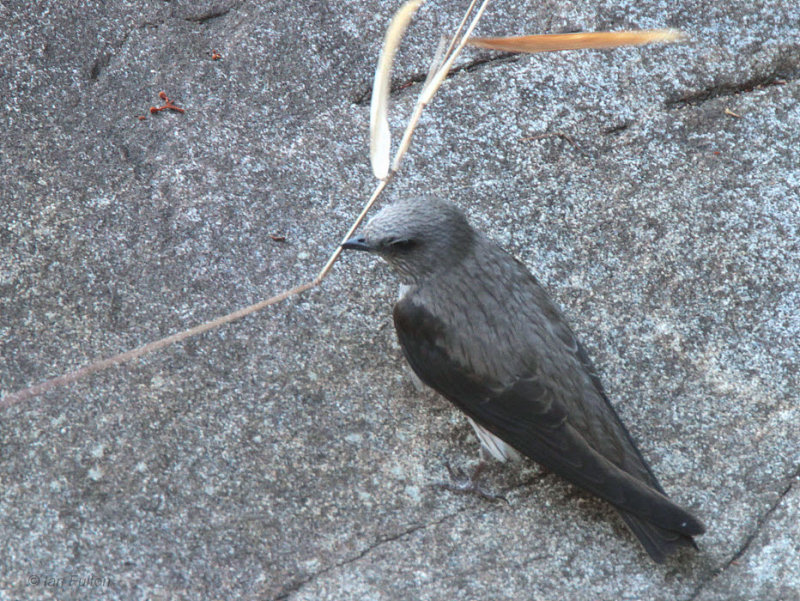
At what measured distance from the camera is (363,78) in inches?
162

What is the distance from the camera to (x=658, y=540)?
297cm

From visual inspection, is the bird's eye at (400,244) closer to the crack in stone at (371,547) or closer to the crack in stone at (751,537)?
the crack in stone at (371,547)

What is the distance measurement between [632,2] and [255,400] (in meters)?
2.44

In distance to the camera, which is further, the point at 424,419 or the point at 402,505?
the point at 424,419

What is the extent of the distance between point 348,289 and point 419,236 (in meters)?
0.46

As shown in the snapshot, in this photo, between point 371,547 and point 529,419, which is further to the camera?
point 529,419

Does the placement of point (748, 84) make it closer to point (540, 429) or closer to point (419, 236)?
point (419, 236)

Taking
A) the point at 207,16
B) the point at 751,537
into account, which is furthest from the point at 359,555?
the point at 207,16

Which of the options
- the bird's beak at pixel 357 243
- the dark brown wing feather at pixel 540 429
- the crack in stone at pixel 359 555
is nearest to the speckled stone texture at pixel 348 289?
the crack in stone at pixel 359 555

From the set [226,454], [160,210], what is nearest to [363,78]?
[160,210]

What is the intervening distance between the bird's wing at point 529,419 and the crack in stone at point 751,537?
0.60ft

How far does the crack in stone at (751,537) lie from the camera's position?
9.75 feet

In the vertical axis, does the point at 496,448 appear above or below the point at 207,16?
below

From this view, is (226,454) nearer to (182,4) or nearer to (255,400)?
(255,400)
